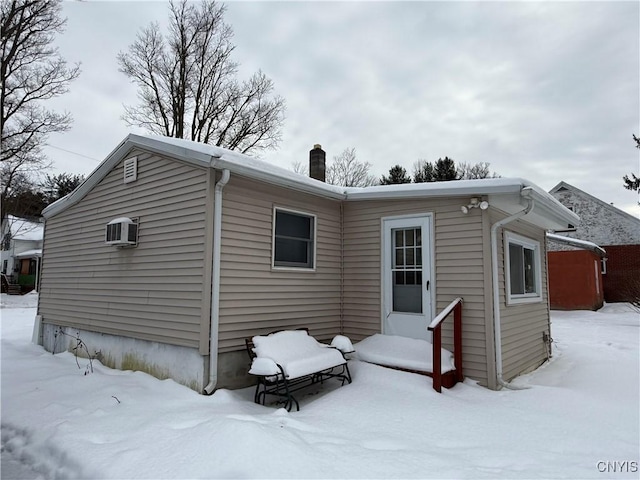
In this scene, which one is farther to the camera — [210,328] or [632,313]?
[632,313]

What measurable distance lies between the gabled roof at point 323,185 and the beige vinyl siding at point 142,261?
0.65ft

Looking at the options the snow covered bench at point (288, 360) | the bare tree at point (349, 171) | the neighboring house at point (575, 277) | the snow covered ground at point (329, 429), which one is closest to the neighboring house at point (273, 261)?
the snow covered bench at point (288, 360)

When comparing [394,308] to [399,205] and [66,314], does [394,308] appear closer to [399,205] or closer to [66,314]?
[399,205]

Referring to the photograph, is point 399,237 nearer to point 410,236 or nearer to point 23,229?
point 410,236

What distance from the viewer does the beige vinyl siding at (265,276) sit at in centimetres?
493

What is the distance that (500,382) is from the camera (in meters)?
5.22

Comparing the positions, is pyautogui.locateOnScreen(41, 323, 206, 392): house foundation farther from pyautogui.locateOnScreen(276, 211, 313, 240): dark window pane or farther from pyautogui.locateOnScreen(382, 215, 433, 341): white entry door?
pyautogui.locateOnScreen(382, 215, 433, 341): white entry door

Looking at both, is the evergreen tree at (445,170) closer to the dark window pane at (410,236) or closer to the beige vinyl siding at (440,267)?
the beige vinyl siding at (440,267)

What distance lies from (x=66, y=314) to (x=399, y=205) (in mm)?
6588

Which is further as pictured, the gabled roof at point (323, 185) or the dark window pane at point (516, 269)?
the dark window pane at point (516, 269)

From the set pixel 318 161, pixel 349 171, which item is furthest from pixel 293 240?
pixel 349 171

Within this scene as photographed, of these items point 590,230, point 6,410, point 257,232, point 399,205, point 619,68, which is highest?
point 619,68

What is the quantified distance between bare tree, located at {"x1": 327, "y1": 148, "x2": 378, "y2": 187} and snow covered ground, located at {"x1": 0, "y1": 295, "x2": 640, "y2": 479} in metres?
21.7

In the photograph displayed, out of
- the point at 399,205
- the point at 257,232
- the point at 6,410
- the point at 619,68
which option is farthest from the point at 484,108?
the point at 6,410
